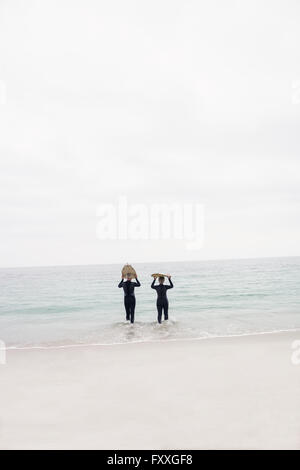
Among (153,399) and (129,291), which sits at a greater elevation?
(129,291)

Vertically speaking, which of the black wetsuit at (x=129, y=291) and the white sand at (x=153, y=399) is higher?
the black wetsuit at (x=129, y=291)

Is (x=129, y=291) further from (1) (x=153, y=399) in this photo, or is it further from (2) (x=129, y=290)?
(1) (x=153, y=399)

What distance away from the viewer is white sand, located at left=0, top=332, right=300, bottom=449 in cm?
430

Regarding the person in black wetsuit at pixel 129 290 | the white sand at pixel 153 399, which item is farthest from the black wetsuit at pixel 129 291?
the white sand at pixel 153 399

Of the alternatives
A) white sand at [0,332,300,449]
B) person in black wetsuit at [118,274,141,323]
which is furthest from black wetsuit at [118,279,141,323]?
white sand at [0,332,300,449]

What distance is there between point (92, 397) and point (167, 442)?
2.05 meters

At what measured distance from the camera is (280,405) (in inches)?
200

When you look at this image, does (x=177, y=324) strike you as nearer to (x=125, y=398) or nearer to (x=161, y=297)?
(x=161, y=297)

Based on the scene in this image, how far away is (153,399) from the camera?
5555 mm

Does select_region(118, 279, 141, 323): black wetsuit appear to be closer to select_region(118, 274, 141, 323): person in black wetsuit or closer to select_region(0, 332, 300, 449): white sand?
select_region(118, 274, 141, 323): person in black wetsuit

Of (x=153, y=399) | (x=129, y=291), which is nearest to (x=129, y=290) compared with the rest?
(x=129, y=291)

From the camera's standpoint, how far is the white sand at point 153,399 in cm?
430

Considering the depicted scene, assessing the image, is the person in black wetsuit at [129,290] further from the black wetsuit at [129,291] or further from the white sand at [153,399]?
the white sand at [153,399]

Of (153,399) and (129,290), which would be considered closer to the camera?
(153,399)
